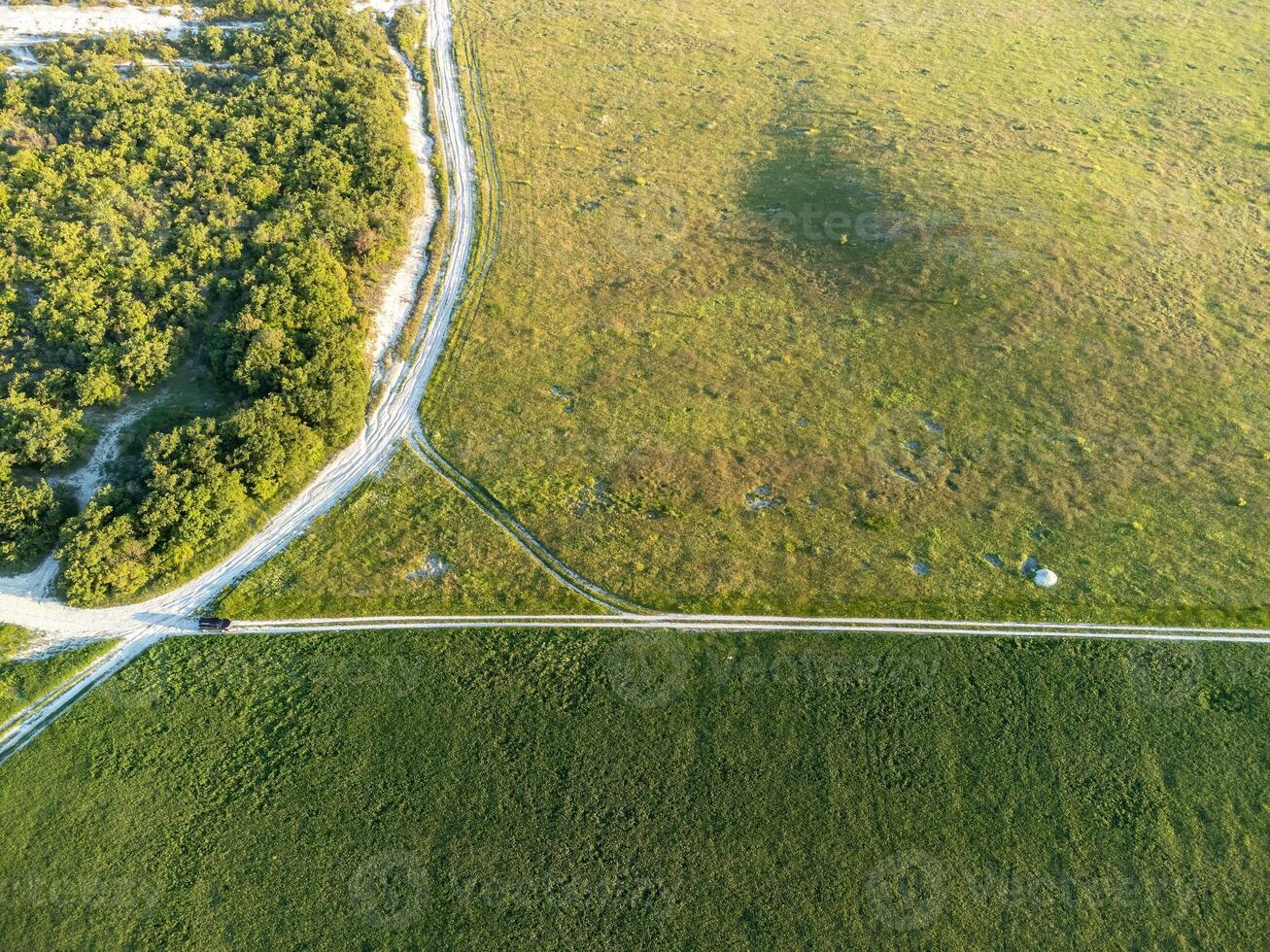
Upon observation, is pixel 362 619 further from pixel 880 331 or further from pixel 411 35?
pixel 411 35

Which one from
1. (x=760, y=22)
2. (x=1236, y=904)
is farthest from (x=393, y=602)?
(x=760, y=22)

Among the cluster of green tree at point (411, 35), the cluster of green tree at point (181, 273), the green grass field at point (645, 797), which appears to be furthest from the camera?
the cluster of green tree at point (411, 35)

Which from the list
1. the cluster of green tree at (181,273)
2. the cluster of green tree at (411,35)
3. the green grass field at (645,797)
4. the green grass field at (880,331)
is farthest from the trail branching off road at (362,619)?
the cluster of green tree at (411,35)

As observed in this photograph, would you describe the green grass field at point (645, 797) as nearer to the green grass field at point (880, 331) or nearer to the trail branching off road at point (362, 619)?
the trail branching off road at point (362, 619)

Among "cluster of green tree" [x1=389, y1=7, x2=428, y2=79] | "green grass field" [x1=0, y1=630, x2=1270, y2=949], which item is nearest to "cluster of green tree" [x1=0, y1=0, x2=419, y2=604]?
"green grass field" [x1=0, y1=630, x2=1270, y2=949]

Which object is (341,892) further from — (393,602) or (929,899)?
(929,899)

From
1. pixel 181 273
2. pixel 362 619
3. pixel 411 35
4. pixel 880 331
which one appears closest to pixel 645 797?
pixel 362 619
